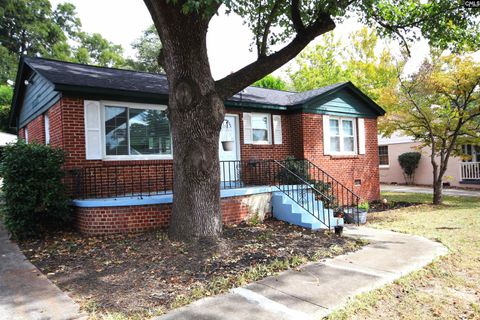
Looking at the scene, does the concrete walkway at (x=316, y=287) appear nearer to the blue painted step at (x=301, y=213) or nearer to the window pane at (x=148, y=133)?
the blue painted step at (x=301, y=213)

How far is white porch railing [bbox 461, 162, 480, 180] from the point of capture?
18.3m

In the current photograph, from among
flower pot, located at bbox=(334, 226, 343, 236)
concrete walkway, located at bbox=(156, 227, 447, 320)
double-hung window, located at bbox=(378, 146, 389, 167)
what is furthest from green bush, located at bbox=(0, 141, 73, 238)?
double-hung window, located at bbox=(378, 146, 389, 167)

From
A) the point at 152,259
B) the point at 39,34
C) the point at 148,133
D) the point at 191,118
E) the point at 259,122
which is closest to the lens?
the point at 152,259

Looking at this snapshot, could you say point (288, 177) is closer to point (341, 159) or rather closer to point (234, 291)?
point (341, 159)

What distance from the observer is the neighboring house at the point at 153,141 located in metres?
7.63

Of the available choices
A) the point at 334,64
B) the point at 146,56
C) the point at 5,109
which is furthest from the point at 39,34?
the point at 334,64

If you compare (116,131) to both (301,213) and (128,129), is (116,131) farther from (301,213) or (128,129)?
(301,213)

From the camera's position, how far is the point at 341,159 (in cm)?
1225

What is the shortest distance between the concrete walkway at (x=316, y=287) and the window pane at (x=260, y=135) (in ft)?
18.4

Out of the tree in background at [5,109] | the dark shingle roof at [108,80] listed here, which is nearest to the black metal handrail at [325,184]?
the dark shingle roof at [108,80]

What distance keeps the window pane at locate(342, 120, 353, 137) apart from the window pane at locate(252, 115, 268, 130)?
3.33 meters

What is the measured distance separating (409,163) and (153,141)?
17.6 metres

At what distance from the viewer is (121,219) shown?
7.00m

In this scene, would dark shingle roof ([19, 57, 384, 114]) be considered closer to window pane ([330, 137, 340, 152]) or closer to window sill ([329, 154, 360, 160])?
window pane ([330, 137, 340, 152])
